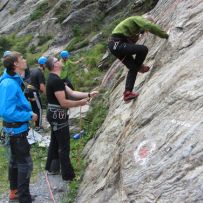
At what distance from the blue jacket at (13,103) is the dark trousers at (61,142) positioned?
1.29 metres

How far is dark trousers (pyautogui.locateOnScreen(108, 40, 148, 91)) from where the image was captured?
784cm

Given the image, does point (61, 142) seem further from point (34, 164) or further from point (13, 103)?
point (34, 164)

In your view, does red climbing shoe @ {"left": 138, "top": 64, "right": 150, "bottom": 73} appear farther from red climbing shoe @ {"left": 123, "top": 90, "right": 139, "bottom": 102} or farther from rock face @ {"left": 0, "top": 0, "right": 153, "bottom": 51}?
rock face @ {"left": 0, "top": 0, "right": 153, "bottom": 51}

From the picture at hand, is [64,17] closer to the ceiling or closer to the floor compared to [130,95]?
closer to the floor

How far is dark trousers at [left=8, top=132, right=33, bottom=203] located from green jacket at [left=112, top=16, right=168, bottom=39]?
8.25 feet

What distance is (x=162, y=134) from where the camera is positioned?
570 cm

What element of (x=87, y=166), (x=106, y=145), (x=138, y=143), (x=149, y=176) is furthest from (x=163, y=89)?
(x=87, y=166)

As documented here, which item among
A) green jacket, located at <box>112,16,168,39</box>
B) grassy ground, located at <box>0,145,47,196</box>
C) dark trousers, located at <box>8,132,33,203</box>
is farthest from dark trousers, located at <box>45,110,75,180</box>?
green jacket, located at <box>112,16,168,39</box>

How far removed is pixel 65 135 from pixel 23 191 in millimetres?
1432

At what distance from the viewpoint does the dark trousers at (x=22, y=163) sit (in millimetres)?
7410

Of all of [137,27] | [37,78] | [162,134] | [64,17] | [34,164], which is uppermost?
[137,27]

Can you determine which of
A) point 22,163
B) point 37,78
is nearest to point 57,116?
point 22,163

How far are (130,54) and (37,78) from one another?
17.0 feet

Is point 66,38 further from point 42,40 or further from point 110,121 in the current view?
point 110,121
